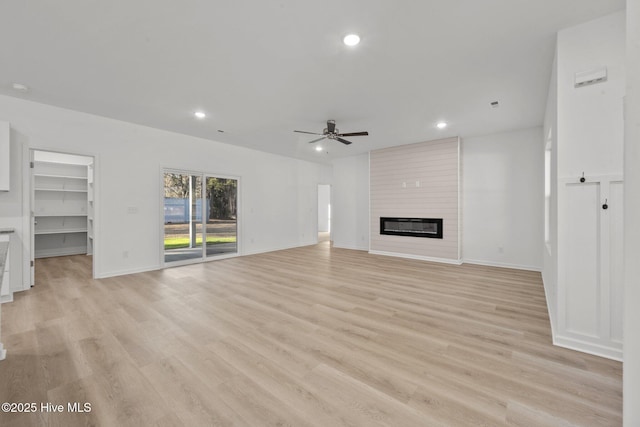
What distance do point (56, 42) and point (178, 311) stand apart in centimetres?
303

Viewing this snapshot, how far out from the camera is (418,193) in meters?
6.44

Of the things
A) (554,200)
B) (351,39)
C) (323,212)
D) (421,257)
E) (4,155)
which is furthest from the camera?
(323,212)

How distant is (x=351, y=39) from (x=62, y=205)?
326 inches

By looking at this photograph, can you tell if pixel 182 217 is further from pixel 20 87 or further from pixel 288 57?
pixel 288 57

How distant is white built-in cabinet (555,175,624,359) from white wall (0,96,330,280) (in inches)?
245

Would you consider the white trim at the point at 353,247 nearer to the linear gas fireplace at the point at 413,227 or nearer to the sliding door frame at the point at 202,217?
A: the linear gas fireplace at the point at 413,227

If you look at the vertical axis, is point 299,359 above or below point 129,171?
below

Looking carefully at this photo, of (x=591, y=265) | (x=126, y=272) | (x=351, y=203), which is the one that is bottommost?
(x=126, y=272)

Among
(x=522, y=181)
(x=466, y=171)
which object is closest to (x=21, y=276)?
(x=466, y=171)

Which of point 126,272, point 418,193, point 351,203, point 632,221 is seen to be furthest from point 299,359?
point 351,203

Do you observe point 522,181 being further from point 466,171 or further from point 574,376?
point 574,376

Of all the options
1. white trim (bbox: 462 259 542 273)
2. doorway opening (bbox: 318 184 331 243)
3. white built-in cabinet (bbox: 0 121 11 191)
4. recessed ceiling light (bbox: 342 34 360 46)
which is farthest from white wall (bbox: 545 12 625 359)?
doorway opening (bbox: 318 184 331 243)

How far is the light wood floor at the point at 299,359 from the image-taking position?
164 cm

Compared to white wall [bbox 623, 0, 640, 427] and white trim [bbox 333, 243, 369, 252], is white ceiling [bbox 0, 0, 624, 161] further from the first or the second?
white trim [bbox 333, 243, 369, 252]
